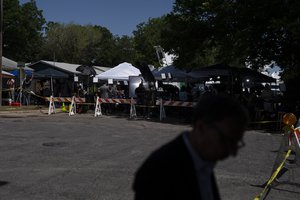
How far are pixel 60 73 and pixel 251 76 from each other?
17731 mm

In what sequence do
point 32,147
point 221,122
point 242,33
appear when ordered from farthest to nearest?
1. point 242,33
2. point 32,147
3. point 221,122

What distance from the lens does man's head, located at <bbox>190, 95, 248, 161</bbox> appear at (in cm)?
213

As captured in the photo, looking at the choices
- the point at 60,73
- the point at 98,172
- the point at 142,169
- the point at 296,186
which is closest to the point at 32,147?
the point at 98,172

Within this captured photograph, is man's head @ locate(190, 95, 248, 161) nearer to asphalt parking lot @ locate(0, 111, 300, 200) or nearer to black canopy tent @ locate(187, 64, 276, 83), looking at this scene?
asphalt parking lot @ locate(0, 111, 300, 200)

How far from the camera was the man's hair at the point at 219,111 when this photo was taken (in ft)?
7.07

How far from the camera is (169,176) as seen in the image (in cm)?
214

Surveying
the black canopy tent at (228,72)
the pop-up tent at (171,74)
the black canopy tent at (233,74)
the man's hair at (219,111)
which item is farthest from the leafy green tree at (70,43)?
the man's hair at (219,111)

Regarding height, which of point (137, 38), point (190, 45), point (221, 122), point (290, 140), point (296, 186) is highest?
point (137, 38)

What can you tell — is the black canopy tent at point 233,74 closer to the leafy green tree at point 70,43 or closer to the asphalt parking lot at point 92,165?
the asphalt parking lot at point 92,165

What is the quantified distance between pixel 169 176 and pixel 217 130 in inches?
11.4

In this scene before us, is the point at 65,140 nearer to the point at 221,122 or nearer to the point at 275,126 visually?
the point at 275,126

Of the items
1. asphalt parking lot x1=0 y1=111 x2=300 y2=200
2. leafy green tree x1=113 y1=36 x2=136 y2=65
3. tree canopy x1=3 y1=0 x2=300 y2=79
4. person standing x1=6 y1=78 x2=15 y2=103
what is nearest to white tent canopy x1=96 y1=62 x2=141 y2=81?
tree canopy x1=3 y1=0 x2=300 y2=79

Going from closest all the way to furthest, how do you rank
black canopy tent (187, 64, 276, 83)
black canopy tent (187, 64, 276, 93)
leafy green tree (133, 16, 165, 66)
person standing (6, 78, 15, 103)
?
black canopy tent (187, 64, 276, 93)
black canopy tent (187, 64, 276, 83)
person standing (6, 78, 15, 103)
leafy green tree (133, 16, 165, 66)

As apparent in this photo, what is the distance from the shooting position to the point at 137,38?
8869 cm
